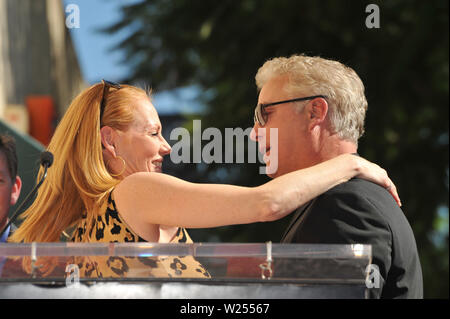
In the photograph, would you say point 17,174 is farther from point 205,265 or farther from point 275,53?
point 275,53

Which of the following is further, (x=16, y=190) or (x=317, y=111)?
(x=16, y=190)

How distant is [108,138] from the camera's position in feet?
8.66

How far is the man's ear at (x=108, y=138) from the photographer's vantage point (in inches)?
104

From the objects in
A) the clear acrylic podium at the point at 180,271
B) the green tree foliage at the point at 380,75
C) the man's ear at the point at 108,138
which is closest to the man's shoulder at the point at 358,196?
the clear acrylic podium at the point at 180,271

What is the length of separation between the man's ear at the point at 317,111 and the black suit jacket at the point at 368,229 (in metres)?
0.41

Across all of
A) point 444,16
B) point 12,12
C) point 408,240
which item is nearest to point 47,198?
point 408,240

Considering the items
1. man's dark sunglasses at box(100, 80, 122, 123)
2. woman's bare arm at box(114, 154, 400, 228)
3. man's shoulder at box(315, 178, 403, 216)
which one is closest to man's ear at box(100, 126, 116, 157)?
man's dark sunglasses at box(100, 80, 122, 123)

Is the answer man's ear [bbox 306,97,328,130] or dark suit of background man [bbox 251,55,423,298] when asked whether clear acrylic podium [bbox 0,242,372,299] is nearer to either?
dark suit of background man [bbox 251,55,423,298]

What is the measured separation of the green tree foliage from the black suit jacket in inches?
171

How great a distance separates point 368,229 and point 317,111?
1.95 feet

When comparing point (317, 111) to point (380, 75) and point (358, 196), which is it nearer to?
point (358, 196)

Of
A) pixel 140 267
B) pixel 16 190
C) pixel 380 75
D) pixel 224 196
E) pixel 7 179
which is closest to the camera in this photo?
pixel 140 267

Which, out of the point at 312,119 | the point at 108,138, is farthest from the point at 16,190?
the point at 312,119

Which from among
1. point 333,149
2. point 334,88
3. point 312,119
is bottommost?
point 333,149
